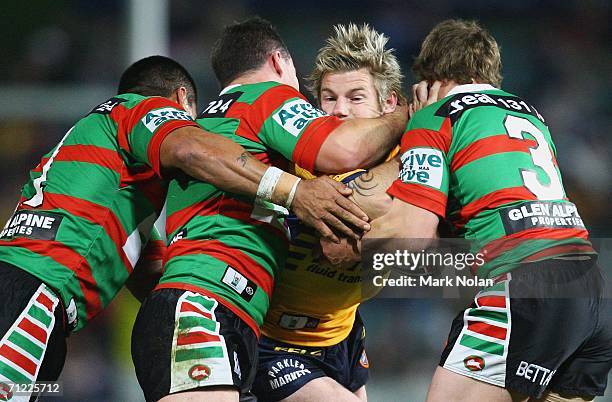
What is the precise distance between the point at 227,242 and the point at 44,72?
510 centimetres

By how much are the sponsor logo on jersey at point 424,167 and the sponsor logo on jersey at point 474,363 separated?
0.75 metres

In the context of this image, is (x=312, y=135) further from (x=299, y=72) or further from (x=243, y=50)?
(x=299, y=72)

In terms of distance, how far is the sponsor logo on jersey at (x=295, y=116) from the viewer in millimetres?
4207

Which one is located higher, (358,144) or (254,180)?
(358,144)

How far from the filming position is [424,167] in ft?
13.6

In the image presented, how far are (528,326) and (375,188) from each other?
36.0 inches

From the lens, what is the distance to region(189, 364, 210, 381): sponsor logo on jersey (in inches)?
155

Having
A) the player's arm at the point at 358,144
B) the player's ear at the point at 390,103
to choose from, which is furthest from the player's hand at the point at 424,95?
the player's ear at the point at 390,103

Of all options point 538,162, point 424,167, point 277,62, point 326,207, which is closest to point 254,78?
point 277,62

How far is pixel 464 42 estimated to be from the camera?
4.57 meters

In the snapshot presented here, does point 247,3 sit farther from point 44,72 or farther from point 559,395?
point 559,395

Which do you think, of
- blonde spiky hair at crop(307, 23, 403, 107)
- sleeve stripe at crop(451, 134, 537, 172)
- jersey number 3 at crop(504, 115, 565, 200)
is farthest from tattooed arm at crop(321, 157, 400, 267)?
blonde spiky hair at crop(307, 23, 403, 107)

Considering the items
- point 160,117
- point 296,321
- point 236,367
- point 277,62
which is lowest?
point 296,321

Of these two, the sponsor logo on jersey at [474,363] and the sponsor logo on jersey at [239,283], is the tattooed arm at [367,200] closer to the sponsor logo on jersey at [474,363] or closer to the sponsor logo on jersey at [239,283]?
the sponsor logo on jersey at [239,283]
